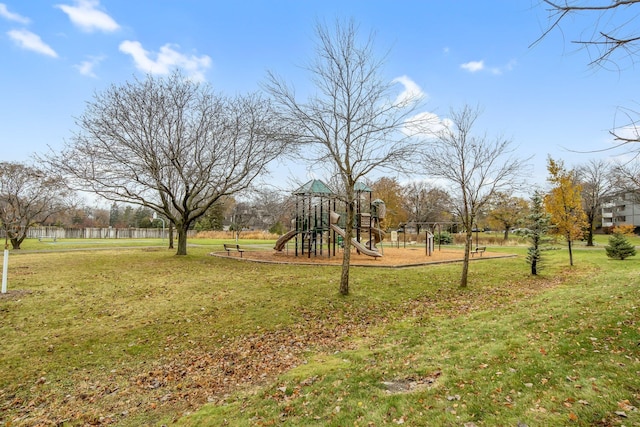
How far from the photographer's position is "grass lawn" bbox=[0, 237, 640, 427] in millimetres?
3785

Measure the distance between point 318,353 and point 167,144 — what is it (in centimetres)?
1470

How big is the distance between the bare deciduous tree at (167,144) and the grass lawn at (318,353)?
628cm

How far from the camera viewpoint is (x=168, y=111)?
16.8 m

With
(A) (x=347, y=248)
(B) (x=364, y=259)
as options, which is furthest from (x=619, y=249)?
(A) (x=347, y=248)

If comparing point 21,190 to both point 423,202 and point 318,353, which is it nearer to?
point 318,353

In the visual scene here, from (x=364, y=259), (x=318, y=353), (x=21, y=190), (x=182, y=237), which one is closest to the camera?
(x=318, y=353)

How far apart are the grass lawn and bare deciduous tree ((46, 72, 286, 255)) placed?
247 inches

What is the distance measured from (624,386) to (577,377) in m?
0.44

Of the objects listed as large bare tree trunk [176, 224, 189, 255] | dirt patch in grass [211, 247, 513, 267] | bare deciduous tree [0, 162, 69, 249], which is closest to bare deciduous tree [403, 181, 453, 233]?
dirt patch in grass [211, 247, 513, 267]

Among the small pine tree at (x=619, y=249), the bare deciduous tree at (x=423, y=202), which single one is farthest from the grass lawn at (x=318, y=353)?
the bare deciduous tree at (x=423, y=202)

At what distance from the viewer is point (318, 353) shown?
616 cm

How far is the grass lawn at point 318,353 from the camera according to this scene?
3.79 meters

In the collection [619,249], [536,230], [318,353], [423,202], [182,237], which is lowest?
[318,353]

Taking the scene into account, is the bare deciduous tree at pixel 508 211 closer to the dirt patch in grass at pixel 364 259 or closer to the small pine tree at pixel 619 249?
the small pine tree at pixel 619 249
